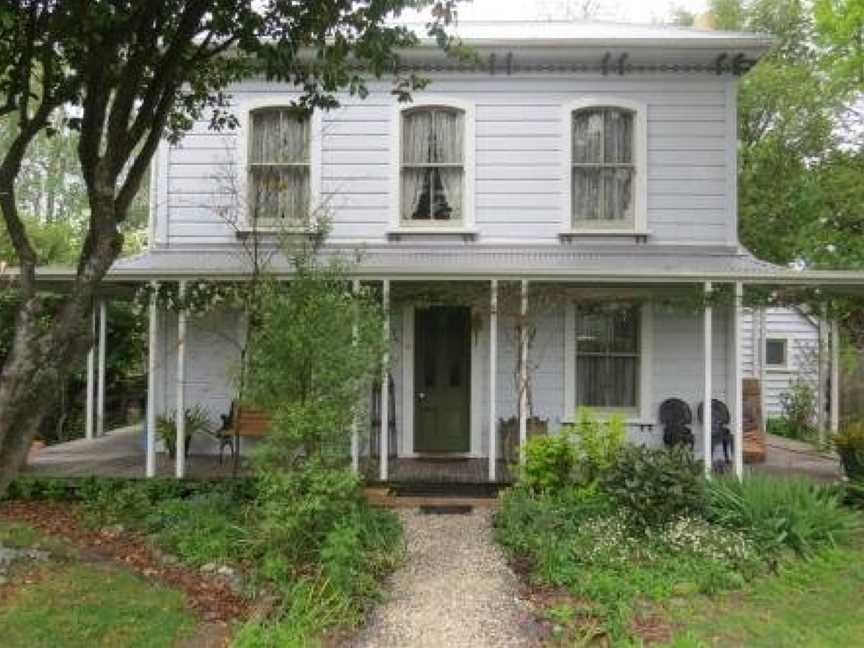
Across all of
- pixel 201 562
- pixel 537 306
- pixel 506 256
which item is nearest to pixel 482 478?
pixel 537 306

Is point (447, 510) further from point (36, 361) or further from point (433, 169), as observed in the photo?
point (36, 361)

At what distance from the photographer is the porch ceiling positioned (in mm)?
9656

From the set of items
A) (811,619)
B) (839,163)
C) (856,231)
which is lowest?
(811,619)

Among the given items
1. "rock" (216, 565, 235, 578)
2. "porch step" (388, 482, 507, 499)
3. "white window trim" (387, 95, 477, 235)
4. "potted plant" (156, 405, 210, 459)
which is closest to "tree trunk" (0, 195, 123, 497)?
"rock" (216, 565, 235, 578)

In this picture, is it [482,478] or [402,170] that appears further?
[402,170]

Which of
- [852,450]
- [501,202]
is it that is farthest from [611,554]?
[501,202]

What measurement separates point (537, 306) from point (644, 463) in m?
3.66

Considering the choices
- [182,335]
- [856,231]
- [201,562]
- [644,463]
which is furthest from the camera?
[856,231]

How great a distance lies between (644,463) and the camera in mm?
7691

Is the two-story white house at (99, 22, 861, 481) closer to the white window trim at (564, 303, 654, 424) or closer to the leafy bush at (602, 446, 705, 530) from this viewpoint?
the white window trim at (564, 303, 654, 424)

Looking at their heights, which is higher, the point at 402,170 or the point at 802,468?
the point at 402,170

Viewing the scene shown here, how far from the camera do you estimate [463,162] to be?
11.7 meters

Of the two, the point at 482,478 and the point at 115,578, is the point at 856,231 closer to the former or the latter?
the point at 482,478

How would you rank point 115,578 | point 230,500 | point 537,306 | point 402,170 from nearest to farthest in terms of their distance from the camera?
1. point 115,578
2. point 230,500
3. point 537,306
4. point 402,170
